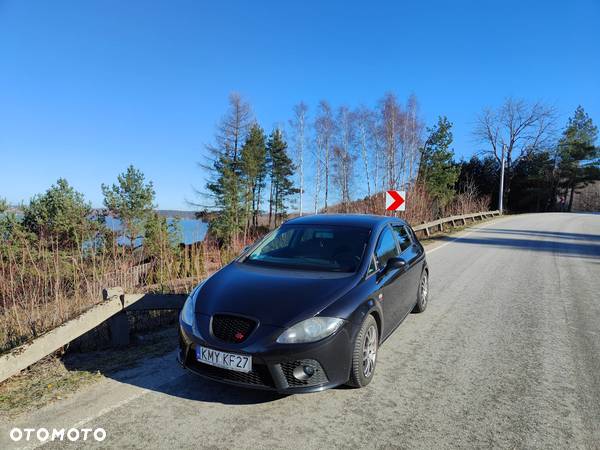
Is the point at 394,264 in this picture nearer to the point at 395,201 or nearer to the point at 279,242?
the point at 279,242

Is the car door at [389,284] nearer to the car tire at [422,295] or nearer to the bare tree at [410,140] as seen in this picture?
the car tire at [422,295]

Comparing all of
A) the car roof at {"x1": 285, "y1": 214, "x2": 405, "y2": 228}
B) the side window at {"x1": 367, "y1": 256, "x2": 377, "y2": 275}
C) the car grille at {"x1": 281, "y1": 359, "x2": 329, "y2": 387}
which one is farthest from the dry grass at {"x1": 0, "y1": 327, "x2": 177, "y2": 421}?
the side window at {"x1": 367, "y1": 256, "x2": 377, "y2": 275}

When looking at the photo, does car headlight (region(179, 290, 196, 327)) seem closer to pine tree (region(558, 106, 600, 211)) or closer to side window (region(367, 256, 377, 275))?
Result: side window (region(367, 256, 377, 275))

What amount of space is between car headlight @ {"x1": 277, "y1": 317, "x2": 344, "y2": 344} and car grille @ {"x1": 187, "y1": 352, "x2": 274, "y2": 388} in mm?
279

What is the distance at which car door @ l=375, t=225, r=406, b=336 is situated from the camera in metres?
4.05

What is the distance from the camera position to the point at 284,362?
117 inches

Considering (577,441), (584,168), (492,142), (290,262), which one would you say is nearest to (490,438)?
(577,441)

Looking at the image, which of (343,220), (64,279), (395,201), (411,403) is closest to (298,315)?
(411,403)

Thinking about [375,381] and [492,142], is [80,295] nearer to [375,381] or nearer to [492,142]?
[375,381]

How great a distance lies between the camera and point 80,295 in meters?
5.75

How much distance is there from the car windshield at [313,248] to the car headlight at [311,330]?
2.78 ft

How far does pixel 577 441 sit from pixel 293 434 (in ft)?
6.63

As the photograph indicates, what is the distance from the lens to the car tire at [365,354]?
10.9 ft

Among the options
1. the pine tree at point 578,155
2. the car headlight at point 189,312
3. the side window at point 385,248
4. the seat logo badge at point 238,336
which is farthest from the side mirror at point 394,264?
the pine tree at point 578,155
